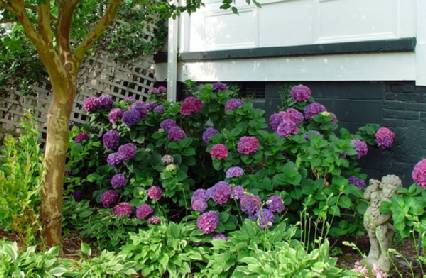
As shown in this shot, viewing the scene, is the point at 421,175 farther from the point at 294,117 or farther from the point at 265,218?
the point at 294,117

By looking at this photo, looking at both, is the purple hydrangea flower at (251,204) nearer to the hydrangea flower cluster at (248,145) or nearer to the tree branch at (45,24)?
the hydrangea flower cluster at (248,145)

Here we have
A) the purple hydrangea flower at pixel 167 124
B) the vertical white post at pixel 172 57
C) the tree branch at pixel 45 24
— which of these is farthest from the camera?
the vertical white post at pixel 172 57

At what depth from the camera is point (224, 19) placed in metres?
7.49

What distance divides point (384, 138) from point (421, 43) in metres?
0.93

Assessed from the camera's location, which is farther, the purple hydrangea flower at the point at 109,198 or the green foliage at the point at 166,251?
the purple hydrangea flower at the point at 109,198

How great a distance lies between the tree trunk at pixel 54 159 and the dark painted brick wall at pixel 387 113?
307 centimetres

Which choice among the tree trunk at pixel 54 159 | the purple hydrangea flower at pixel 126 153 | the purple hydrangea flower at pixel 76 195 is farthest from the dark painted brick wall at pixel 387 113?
the tree trunk at pixel 54 159

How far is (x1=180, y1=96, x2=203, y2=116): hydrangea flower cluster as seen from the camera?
5.04 metres

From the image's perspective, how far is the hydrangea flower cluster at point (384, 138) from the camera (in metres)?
5.11

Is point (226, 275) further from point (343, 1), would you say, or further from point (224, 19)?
point (224, 19)

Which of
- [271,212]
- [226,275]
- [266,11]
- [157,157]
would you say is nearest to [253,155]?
[271,212]

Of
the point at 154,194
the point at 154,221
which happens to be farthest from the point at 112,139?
the point at 154,221

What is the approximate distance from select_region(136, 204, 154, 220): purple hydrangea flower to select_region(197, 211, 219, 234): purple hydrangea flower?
2.00 ft

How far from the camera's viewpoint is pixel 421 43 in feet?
16.6
